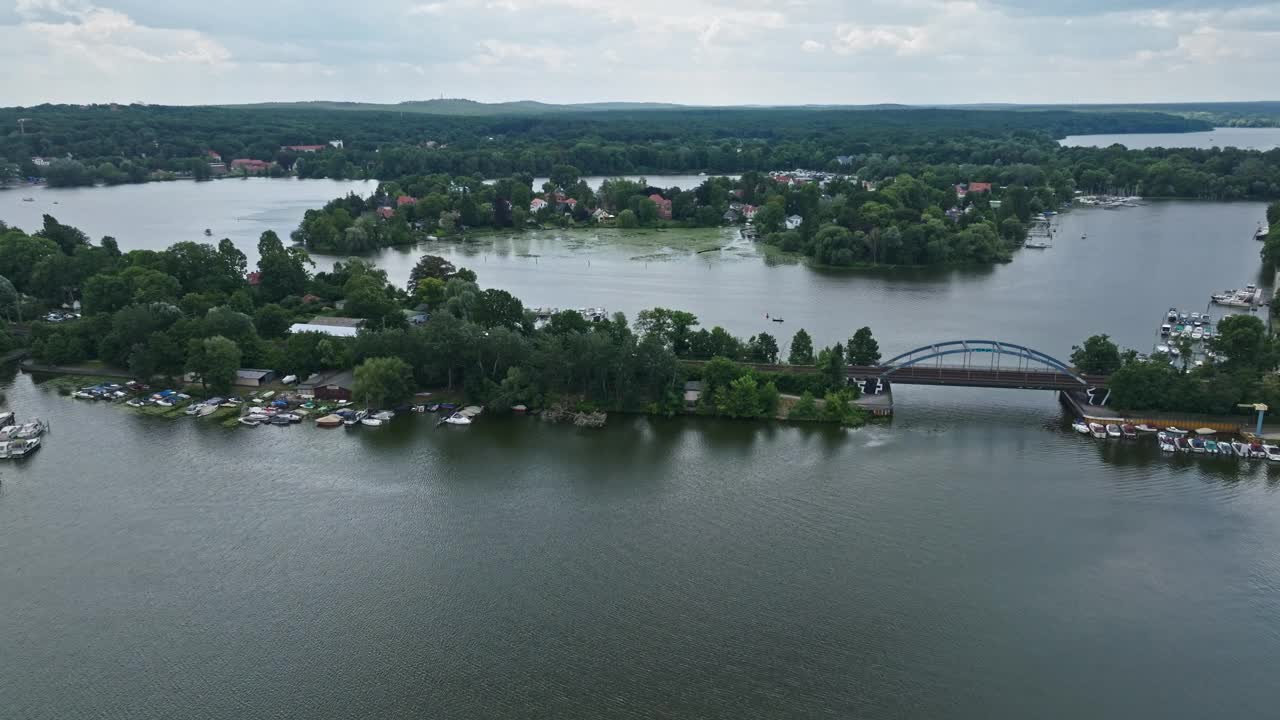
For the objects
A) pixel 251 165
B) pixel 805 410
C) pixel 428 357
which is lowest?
pixel 805 410

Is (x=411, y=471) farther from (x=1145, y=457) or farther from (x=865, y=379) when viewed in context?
(x=1145, y=457)

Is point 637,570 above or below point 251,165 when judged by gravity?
below

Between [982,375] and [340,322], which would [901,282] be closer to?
[982,375]

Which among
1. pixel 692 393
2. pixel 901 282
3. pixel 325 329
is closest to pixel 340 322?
pixel 325 329

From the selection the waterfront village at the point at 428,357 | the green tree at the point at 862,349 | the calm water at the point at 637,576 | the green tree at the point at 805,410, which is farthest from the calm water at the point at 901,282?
the calm water at the point at 637,576

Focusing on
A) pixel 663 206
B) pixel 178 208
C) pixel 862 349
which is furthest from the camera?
pixel 178 208

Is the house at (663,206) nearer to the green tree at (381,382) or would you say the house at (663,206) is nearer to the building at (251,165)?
the green tree at (381,382)

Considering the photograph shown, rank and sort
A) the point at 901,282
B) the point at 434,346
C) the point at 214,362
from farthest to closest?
1. the point at 901,282
2. the point at 214,362
3. the point at 434,346
